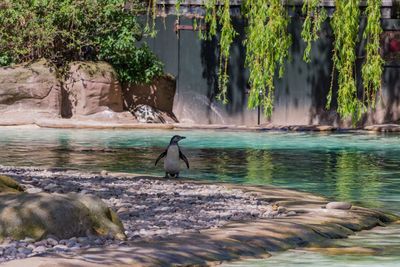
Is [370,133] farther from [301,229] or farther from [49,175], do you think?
[301,229]

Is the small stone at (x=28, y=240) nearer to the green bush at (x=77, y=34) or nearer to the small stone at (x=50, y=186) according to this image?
the small stone at (x=50, y=186)

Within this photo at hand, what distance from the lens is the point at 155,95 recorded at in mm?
28625

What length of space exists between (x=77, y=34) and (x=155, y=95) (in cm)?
268

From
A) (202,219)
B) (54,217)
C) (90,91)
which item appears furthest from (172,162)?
(90,91)

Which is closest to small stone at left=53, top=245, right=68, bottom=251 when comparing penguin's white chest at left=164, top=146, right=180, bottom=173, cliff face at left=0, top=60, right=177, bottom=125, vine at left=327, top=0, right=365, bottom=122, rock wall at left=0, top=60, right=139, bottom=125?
penguin's white chest at left=164, top=146, right=180, bottom=173

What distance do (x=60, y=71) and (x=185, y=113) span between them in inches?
132

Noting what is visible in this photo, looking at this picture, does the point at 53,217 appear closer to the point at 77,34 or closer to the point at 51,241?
the point at 51,241

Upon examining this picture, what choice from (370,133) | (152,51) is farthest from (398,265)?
(152,51)

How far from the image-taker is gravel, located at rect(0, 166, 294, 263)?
8969mm

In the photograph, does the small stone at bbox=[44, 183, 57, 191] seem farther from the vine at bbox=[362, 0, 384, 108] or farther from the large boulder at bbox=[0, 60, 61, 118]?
the large boulder at bbox=[0, 60, 61, 118]

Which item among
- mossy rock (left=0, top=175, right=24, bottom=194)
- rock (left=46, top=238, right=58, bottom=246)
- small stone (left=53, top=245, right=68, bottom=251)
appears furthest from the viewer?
mossy rock (left=0, top=175, right=24, bottom=194)

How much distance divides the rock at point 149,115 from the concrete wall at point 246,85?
377 mm

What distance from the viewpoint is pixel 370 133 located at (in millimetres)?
25000

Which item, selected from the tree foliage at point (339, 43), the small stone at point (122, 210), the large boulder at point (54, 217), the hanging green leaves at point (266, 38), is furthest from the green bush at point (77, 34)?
the large boulder at point (54, 217)
